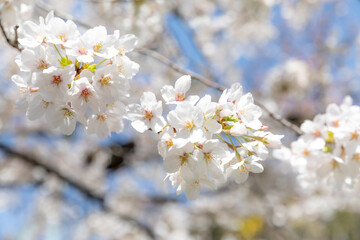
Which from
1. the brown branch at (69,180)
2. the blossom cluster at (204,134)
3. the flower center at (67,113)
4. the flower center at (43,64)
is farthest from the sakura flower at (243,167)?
the brown branch at (69,180)

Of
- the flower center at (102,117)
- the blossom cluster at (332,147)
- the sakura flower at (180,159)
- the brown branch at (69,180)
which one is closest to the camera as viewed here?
the sakura flower at (180,159)

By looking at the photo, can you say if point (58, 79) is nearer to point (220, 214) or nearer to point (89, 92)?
point (89, 92)

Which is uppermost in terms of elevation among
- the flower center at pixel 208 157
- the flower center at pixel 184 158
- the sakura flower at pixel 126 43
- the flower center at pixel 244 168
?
the sakura flower at pixel 126 43

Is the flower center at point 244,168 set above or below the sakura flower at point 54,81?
above

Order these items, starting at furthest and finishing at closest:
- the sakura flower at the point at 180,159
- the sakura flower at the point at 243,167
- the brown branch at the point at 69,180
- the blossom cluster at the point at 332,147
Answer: the brown branch at the point at 69,180 → the blossom cluster at the point at 332,147 → the sakura flower at the point at 243,167 → the sakura flower at the point at 180,159

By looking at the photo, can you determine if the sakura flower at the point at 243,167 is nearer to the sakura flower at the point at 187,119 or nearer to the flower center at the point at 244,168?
the flower center at the point at 244,168

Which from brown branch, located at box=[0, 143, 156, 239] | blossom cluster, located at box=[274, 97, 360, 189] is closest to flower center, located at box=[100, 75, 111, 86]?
blossom cluster, located at box=[274, 97, 360, 189]

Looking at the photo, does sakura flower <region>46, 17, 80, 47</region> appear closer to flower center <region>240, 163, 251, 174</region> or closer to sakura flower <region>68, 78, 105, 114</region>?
sakura flower <region>68, 78, 105, 114</region>

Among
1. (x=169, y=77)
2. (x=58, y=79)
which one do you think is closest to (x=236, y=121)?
(x=58, y=79)

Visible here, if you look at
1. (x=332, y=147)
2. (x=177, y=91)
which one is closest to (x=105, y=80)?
(x=177, y=91)
